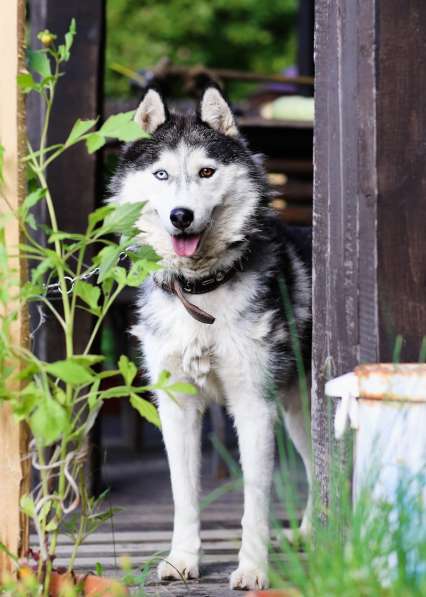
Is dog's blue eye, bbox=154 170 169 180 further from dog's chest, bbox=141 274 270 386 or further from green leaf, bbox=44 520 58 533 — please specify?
green leaf, bbox=44 520 58 533

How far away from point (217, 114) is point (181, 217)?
1.76 feet

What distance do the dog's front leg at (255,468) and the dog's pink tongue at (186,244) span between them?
1.52 ft

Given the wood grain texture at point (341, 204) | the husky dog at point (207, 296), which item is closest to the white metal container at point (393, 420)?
the wood grain texture at point (341, 204)

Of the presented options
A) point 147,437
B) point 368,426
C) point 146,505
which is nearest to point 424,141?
point 368,426

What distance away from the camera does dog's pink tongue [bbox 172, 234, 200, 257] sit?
10.3ft

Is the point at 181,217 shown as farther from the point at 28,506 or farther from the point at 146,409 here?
the point at 28,506

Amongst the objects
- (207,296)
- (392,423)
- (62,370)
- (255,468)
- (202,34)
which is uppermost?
(202,34)

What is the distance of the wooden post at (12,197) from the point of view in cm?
247

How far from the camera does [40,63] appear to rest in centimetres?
248

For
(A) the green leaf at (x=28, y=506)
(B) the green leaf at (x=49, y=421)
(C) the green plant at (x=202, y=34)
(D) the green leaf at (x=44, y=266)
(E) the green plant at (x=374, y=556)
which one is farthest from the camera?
(C) the green plant at (x=202, y=34)

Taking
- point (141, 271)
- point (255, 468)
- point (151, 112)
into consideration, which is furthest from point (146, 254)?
point (151, 112)

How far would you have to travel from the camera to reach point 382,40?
2.28 m

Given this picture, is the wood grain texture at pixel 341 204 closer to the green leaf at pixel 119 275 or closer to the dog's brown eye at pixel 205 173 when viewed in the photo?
the green leaf at pixel 119 275

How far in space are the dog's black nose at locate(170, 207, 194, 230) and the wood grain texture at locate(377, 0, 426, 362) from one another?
0.92m
